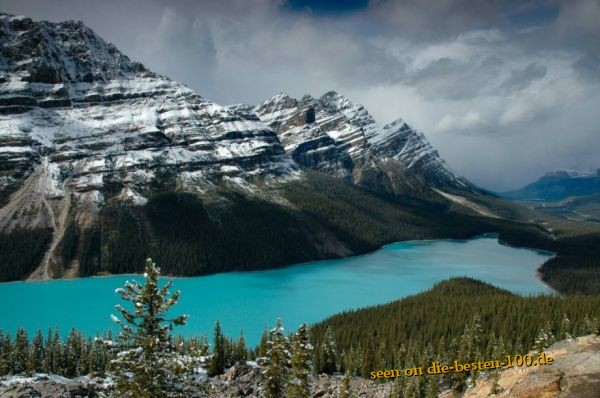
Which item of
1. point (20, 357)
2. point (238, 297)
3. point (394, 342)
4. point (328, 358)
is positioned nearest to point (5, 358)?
point (20, 357)

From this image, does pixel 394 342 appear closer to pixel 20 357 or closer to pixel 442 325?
pixel 442 325

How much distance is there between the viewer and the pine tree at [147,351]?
18.2m

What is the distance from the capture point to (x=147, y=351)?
60.6 feet

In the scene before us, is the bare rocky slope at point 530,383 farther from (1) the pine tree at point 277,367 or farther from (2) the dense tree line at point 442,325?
(2) the dense tree line at point 442,325

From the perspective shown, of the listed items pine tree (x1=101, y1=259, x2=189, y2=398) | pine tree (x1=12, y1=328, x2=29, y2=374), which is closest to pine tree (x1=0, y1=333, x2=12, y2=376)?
pine tree (x1=12, y1=328, x2=29, y2=374)

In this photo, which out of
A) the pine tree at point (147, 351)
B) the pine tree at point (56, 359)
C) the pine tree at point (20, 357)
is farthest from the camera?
the pine tree at point (56, 359)

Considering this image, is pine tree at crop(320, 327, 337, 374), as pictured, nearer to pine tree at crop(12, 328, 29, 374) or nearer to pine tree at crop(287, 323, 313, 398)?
pine tree at crop(287, 323, 313, 398)

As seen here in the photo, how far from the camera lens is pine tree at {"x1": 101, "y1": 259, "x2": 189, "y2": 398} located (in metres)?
18.2

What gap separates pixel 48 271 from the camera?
565 ft

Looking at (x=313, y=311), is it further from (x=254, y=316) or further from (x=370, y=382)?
(x=370, y=382)

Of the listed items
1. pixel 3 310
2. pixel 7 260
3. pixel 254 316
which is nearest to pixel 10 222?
pixel 7 260

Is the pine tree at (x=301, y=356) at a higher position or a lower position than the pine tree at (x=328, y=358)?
higher

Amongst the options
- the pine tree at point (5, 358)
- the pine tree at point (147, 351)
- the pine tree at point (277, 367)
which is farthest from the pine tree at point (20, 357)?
the pine tree at point (147, 351)

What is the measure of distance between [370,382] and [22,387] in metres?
42.6
